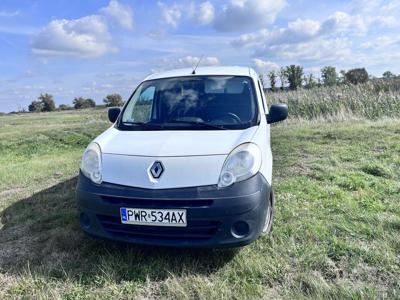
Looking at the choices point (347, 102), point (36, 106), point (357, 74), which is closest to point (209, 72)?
point (347, 102)

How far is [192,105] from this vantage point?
166 inches

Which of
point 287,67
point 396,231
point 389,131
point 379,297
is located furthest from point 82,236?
point 287,67

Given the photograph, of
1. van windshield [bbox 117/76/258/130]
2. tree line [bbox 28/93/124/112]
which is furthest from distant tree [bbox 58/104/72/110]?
van windshield [bbox 117/76/258/130]

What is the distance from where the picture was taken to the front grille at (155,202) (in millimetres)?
2971

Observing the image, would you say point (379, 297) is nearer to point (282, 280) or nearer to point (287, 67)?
point (282, 280)

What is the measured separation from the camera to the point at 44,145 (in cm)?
1255

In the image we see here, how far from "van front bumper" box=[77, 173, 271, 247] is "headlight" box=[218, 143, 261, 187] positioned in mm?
52

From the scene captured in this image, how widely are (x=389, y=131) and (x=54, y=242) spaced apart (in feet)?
29.3

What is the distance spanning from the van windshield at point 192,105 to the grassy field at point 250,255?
1270 mm

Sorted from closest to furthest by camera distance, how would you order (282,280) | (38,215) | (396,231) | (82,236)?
(282,280) → (396,231) → (82,236) → (38,215)

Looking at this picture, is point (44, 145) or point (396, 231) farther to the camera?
point (44, 145)

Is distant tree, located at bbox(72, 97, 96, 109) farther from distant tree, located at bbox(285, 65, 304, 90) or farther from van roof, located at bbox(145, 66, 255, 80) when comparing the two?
van roof, located at bbox(145, 66, 255, 80)

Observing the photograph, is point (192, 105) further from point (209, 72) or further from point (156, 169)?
point (156, 169)

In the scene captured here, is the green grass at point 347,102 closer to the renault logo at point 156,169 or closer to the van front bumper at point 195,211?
the van front bumper at point 195,211
